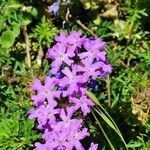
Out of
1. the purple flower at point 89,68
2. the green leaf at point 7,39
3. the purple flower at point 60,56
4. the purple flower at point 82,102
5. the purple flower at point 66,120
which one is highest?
the green leaf at point 7,39

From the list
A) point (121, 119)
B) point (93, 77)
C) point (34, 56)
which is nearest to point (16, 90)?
point (34, 56)

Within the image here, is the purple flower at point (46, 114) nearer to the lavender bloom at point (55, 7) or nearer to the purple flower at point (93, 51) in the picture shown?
the purple flower at point (93, 51)

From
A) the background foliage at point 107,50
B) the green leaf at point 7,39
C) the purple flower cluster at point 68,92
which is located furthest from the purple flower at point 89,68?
the green leaf at point 7,39

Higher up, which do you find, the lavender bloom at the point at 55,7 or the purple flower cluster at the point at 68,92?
the lavender bloom at the point at 55,7

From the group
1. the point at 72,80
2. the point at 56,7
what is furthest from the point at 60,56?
the point at 56,7

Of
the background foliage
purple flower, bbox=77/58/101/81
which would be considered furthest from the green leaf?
purple flower, bbox=77/58/101/81

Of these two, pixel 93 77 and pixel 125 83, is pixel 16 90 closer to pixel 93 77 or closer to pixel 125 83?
pixel 125 83

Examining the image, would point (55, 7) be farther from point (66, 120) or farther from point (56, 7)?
point (66, 120)

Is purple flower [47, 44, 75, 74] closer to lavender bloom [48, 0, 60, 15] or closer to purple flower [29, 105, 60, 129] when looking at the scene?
purple flower [29, 105, 60, 129]
